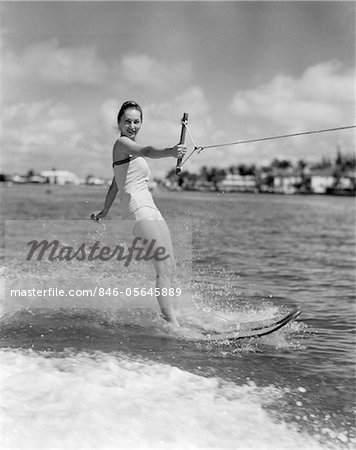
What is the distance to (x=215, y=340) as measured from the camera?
5660 millimetres


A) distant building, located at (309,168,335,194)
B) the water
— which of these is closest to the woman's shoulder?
the water

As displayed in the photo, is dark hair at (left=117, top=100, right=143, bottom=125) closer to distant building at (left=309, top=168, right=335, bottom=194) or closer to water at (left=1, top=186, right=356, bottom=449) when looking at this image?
water at (left=1, top=186, right=356, bottom=449)

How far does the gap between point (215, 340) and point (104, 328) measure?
45.1 inches

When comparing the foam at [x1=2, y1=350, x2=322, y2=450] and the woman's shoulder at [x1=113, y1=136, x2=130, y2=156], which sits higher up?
the woman's shoulder at [x1=113, y1=136, x2=130, y2=156]

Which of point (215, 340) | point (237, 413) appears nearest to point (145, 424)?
point (237, 413)

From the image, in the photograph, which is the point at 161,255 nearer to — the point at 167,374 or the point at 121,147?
the point at 121,147

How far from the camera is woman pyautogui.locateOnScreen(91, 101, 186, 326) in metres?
5.50

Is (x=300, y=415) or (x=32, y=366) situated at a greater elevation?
(x=32, y=366)

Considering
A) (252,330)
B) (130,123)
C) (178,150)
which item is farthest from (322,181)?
(178,150)

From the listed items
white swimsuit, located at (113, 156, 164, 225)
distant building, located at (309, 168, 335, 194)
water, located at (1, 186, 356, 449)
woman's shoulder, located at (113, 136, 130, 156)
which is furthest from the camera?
distant building, located at (309, 168, 335, 194)

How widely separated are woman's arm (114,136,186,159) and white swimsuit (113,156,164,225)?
6.1 inches

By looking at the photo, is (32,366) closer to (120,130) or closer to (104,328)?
(104,328)

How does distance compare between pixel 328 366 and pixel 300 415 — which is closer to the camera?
pixel 300 415

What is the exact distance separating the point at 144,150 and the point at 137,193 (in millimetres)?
570
